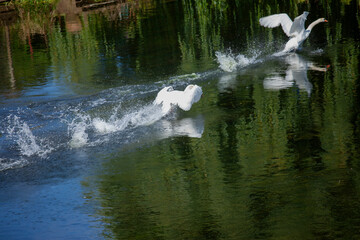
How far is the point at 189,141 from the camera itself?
912cm

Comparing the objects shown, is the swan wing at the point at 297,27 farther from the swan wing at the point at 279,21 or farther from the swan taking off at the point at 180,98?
the swan taking off at the point at 180,98

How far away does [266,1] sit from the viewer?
23828 mm

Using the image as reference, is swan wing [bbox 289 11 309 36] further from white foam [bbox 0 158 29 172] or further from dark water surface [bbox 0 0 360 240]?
white foam [bbox 0 158 29 172]

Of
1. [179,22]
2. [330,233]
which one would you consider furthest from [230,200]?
[179,22]

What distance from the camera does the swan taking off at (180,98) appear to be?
9.82 meters

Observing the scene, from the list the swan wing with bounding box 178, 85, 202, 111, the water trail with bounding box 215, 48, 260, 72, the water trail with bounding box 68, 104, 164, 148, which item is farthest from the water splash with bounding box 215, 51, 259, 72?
the swan wing with bounding box 178, 85, 202, 111

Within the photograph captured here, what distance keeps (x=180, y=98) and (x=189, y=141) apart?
1.12 m

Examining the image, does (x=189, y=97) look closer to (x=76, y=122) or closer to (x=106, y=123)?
(x=106, y=123)

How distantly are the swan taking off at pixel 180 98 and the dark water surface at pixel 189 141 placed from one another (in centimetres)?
28

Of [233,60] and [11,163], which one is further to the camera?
[233,60]

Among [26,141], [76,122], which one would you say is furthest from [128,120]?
[26,141]

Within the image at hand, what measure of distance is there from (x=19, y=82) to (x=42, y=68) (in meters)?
1.62

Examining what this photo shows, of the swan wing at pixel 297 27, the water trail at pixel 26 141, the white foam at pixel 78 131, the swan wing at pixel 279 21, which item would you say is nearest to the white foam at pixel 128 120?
the white foam at pixel 78 131

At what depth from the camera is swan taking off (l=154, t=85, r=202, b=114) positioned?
9.82m
